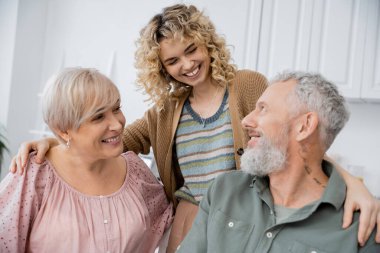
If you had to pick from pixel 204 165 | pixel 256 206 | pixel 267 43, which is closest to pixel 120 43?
pixel 267 43

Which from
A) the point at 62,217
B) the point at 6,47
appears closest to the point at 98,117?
the point at 62,217

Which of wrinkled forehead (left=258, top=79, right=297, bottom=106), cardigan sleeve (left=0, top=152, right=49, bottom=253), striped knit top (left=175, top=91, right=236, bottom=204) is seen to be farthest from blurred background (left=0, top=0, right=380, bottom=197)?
cardigan sleeve (left=0, top=152, right=49, bottom=253)

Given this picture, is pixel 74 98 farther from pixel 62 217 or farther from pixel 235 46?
pixel 235 46

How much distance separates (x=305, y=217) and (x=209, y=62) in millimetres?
827

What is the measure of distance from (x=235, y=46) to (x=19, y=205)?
209cm

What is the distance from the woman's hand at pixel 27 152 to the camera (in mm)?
1505

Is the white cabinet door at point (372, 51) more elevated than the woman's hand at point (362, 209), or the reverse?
the white cabinet door at point (372, 51)

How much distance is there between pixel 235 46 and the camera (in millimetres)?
3152

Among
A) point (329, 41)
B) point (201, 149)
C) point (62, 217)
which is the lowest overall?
point (62, 217)

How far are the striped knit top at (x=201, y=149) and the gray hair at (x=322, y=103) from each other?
17.6 inches

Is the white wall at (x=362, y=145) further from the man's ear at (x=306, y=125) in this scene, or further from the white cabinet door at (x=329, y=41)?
the man's ear at (x=306, y=125)

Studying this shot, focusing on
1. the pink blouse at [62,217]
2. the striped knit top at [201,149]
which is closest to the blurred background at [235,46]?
the striped knit top at [201,149]

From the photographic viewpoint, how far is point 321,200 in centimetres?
129

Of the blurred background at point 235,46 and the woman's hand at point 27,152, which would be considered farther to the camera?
the blurred background at point 235,46
